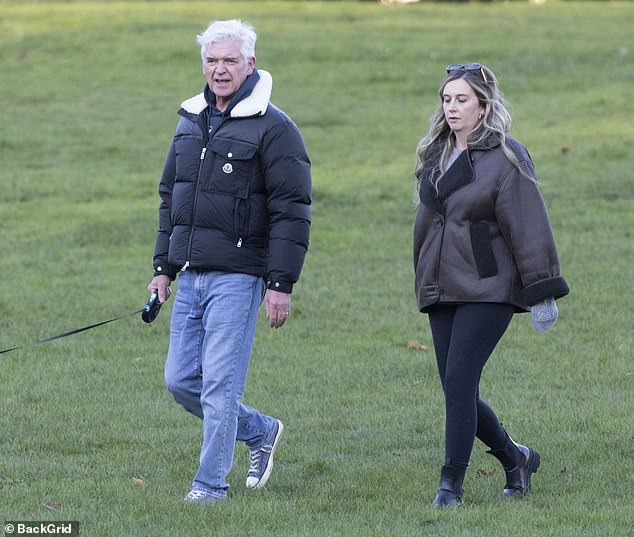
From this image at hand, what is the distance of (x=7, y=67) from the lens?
2681 centimetres

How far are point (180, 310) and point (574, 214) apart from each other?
29.8 ft

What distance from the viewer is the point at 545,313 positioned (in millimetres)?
5902

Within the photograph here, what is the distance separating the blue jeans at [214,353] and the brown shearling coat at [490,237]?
878 mm

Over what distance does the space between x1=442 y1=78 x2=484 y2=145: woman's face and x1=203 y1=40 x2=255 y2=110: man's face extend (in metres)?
0.99

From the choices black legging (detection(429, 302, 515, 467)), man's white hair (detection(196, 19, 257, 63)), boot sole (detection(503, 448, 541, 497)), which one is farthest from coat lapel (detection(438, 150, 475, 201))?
boot sole (detection(503, 448, 541, 497))

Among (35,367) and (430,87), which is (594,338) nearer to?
(35,367)

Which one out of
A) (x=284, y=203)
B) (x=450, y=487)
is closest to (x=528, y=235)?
(x=284, y=203)

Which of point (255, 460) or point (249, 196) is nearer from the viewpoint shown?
point (249, 196)

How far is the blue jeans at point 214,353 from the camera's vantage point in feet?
20.0

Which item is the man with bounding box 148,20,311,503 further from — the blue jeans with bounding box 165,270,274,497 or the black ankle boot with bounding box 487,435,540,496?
the black ankle boot with bounding box 487,435,540,496

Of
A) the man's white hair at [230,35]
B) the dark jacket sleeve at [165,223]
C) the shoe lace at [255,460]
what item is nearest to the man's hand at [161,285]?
the dark jacket sleeve at [165,223]

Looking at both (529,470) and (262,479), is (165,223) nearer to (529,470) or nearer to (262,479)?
(262,479)

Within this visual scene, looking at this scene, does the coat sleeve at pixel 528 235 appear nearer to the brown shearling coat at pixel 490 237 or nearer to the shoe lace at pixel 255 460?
the brown shearling coat at pixel 490 237

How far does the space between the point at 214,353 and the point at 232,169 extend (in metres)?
0.88
